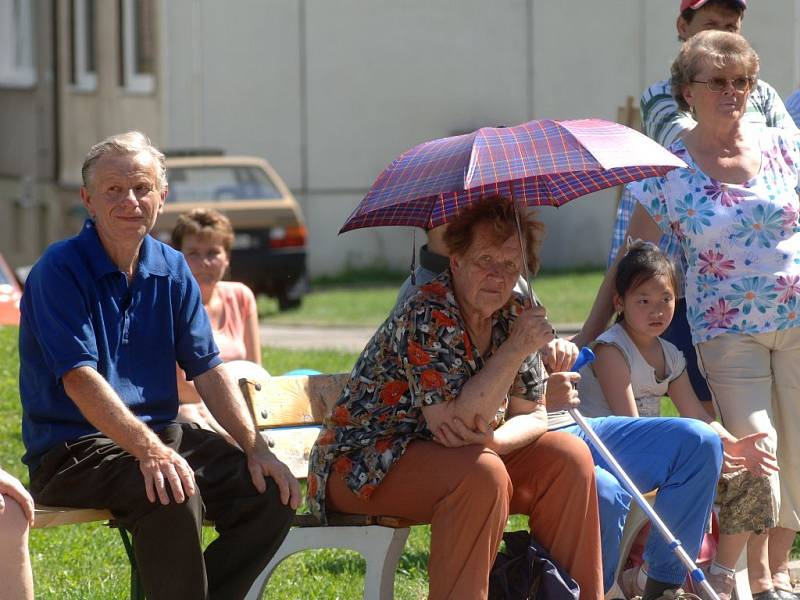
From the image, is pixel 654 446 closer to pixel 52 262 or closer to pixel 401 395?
pixel 401 395

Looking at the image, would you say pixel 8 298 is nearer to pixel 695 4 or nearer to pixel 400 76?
pixel 695 4

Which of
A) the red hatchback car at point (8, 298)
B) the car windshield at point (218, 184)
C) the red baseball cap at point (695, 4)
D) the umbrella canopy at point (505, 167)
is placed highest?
the red baseball cap at point (695, 4)

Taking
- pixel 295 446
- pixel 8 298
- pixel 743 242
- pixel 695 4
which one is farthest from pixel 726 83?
pixel 8 298

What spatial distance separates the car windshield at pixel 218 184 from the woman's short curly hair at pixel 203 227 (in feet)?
36.8

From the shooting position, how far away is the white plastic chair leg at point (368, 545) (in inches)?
181

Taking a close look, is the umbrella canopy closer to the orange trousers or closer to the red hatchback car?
the orange trousers

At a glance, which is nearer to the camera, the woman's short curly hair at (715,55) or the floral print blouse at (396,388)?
the floral print blouse at (396,388)

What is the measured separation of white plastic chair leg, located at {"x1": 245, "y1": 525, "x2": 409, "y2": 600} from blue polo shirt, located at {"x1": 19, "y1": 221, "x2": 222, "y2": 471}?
58 centimetres

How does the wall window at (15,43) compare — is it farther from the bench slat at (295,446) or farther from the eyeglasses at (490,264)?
the eyeglasses at (490,264)

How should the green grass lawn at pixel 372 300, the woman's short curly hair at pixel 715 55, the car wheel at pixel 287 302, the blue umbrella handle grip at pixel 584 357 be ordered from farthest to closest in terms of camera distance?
1. the car wheel at pixel 287 302
2. the green grass lawn at pixel 372 300
3. the woman's short curly hair at pixel 715 55
4. the blue umbrella handle grip at pixel 584 357

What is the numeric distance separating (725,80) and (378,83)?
1957cm

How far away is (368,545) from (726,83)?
6.60ft

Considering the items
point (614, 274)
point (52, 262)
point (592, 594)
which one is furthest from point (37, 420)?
point (614, 274)

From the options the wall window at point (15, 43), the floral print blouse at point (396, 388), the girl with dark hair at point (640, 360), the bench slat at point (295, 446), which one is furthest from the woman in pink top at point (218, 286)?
the wall window at point (15, 43)
